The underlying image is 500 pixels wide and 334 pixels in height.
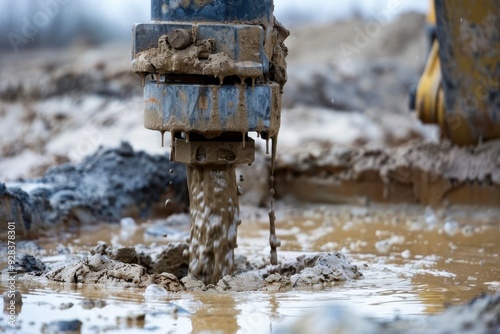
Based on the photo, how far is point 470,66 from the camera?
7.00 meters

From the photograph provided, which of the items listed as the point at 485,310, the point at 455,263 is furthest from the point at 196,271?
the point at 485,310

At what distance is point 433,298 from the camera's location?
433 cm

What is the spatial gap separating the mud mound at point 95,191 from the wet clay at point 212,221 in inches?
70.9

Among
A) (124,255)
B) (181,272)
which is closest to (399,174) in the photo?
(181,272)

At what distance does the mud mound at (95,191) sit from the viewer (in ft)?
20.5

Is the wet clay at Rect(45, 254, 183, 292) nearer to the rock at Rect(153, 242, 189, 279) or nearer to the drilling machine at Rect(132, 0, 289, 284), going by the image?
the rock at Rect(153, 242, 189, 279)

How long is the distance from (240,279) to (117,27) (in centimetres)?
1242

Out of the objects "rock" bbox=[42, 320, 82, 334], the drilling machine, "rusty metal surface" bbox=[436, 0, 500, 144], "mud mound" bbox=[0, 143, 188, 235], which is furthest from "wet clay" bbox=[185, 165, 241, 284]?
"rusty metal surface" bbox=[436, 0, 500, 144]

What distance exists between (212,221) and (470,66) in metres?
3.08

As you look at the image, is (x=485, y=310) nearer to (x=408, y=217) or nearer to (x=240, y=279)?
(x=240, y=279)

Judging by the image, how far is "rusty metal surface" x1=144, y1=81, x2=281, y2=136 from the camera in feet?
14.4

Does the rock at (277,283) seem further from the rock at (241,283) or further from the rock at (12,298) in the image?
the rock at (12,298)

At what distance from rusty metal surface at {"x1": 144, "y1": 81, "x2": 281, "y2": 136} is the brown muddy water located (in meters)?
0.80

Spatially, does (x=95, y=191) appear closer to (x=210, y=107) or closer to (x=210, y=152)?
(x=210, y=152)
